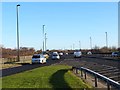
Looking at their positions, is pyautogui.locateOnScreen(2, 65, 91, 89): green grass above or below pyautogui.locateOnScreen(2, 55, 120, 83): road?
above

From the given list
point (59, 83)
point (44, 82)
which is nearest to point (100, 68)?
point (44, 82)

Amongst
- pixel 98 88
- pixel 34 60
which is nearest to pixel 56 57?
pixel 34 60

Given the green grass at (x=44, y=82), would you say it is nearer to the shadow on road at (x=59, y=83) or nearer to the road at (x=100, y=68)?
the shadow on road at (x=59, y=83)

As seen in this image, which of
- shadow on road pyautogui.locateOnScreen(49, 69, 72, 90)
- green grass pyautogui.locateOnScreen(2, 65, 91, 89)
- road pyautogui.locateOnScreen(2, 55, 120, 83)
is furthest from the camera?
road pyautogui.locateOnScreen(2, 55, 120, 83)

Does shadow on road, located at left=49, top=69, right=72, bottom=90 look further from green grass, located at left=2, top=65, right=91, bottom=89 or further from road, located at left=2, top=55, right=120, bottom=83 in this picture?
road, located at left=2, top=55, right=120, bottom=83

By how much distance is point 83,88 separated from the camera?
49.4ft

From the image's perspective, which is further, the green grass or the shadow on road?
the green grass

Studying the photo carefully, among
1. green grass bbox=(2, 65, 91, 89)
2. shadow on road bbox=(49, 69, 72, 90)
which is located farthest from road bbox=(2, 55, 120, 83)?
shadow on road bbox=(49, 69, 72, 90)

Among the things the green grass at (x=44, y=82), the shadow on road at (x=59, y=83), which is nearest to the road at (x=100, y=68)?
the green grass at (x=44, y=82)

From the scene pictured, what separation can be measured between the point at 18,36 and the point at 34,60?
491cm

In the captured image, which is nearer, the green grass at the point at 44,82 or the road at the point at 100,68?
the green grass at the point at 44,82

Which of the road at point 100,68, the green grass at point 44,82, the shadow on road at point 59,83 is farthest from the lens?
the road at point 100,68

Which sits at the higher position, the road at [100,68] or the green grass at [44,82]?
the green grass at [44,82]

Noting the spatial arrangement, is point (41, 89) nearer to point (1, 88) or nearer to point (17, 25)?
point (1, 88)
